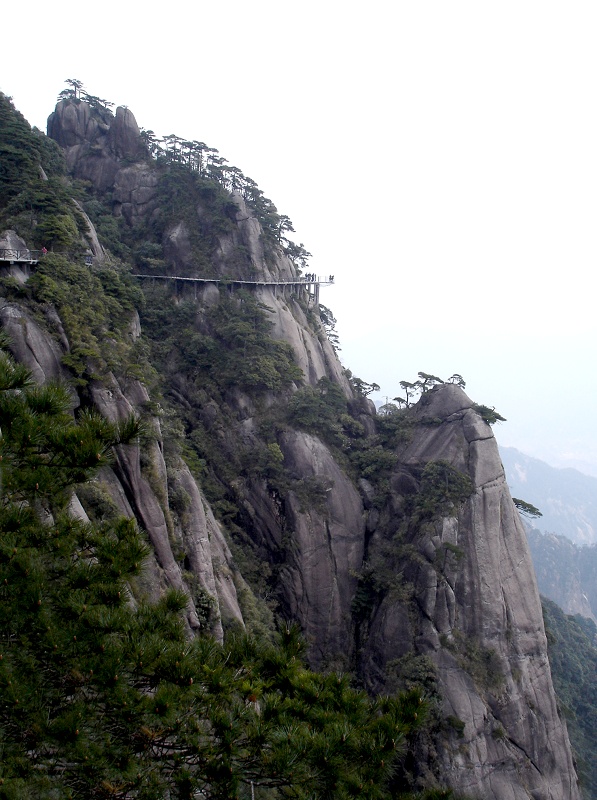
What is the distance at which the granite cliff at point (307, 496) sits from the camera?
17.0m

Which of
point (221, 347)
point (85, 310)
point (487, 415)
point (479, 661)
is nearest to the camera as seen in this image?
point (85, 310)

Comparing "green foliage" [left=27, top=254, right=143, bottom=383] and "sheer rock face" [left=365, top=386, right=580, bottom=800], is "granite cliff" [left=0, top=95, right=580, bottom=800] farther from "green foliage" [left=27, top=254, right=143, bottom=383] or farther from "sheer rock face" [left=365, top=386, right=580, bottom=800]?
"green foliage" [left=27, top=254, right=143, bottom=383]

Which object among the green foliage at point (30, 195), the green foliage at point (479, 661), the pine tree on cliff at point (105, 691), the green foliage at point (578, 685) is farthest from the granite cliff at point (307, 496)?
the pine tree on cliff at point (105, 691)

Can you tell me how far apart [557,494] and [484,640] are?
182 m

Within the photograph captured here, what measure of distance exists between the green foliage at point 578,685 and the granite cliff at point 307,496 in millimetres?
6907

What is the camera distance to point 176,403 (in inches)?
972

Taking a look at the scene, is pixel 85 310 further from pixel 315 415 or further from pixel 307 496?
pixel 307 496

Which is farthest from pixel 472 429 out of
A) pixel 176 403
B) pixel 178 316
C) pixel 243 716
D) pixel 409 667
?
pixel 243 716

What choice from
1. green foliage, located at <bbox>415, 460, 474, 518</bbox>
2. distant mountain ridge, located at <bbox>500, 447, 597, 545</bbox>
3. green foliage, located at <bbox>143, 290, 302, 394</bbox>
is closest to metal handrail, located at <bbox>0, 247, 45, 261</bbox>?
green foliage, located at <bbox>143, 290, 302, 394</bbox>

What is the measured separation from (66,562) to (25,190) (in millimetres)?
19438

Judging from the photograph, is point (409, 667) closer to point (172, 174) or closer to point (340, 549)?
point (340, 549)

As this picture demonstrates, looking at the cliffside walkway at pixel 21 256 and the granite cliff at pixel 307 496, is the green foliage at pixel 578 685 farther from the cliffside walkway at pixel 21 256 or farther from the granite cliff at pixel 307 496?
the cliffside walkway at pixel 21 256

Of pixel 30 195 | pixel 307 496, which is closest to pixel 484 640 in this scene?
pixel 307 496

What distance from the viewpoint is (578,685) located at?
118 ft
